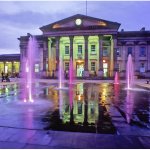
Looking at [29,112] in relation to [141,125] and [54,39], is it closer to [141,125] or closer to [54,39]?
[141,125]

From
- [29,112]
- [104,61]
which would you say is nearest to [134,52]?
[104,61]

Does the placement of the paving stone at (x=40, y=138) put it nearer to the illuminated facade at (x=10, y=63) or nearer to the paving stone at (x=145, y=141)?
the paving stone at (x=145, y=141)

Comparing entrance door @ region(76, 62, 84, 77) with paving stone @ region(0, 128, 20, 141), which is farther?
entrance door @ region(76, 62, 84, 77)

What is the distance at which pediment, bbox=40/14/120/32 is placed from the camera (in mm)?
56125

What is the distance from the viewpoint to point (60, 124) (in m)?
8.49

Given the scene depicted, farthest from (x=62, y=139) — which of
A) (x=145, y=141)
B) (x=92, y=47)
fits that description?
(x=92, y=47)

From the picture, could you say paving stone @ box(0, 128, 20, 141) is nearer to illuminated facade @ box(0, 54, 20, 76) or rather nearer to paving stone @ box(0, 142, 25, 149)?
paving stone @ box(0, 142, 25, 149)

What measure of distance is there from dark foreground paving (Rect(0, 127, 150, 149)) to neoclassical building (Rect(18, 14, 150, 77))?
48940mm

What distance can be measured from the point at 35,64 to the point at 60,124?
193ft

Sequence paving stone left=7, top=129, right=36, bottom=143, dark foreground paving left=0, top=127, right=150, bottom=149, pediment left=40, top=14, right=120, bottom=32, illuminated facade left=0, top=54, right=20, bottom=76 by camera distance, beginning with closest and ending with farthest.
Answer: dark foreground paving left=0, top=127, right=150, bottom=149, paving stone left=7, top=129, right=36, bottom=143, pediment left=40, top=14, right=120, bottom=32, illuminated facade left=0, top=54, right=20, bottom=76

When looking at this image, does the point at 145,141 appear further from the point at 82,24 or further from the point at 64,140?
the point at 82,24

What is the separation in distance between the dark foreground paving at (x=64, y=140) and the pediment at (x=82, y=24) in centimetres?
5097

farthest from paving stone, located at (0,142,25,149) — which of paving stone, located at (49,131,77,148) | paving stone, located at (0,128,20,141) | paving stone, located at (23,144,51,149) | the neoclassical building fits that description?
the neoclassical building

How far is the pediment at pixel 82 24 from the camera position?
56125 mm
